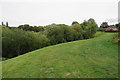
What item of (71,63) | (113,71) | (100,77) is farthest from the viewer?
(71,63)

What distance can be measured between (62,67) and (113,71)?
224cm

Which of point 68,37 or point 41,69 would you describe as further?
point 68,37

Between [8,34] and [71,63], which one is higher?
[8,34]

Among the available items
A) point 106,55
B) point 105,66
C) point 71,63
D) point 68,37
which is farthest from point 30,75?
point 68,37

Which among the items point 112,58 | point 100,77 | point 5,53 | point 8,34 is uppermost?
point 8,34

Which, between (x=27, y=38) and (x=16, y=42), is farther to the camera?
(x=27, y=38)

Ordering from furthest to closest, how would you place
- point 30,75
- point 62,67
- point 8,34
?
point 8,34, point 62,67, point 30,75

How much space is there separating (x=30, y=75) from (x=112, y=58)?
4369 mm

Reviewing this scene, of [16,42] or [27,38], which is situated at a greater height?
[27,38]

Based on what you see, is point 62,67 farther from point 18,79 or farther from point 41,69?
point 18,79

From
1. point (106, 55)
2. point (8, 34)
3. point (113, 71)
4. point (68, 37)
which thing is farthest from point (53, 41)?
point (113, 71)

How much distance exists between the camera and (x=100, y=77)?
3570 millimetres

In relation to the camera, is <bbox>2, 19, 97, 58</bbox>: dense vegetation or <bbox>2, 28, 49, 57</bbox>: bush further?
Result: <bbox>2, 19, 97, 58</bbox>: dense vegetation

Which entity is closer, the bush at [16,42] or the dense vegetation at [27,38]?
the bush at [16,42]
